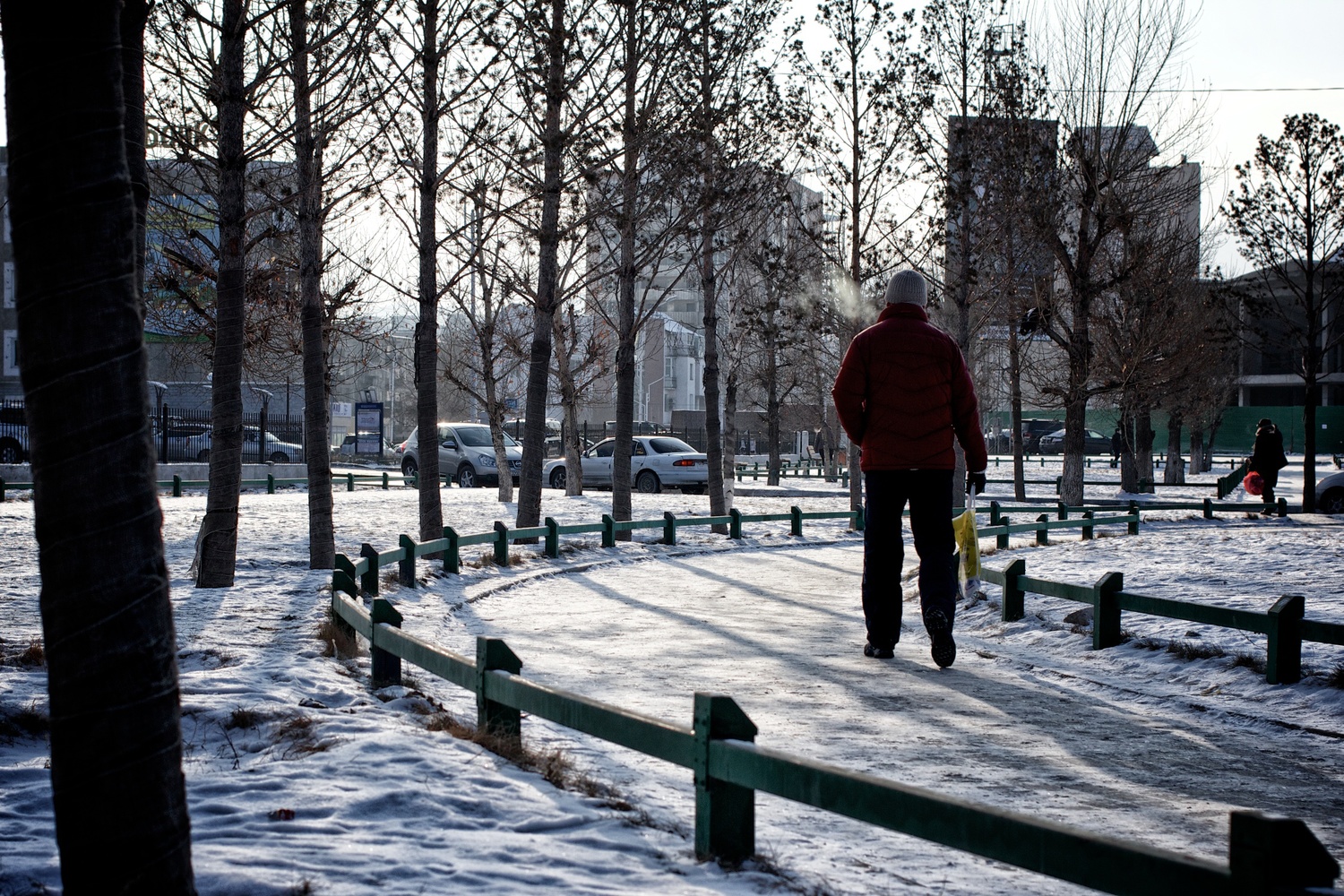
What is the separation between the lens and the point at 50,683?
2.71 meters

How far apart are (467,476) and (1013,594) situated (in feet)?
77.6

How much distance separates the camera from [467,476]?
31.6m

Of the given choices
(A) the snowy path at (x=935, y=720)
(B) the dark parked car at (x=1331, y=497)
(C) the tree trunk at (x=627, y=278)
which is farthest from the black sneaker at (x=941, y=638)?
(B) the dark parked car at (x=1331, y=497)

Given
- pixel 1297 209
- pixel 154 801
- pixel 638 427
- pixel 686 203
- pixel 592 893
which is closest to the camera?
pixel 154 801

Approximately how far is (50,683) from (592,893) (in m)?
1.44

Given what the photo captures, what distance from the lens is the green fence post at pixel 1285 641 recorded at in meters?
6.74

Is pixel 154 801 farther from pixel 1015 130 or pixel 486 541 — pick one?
pixel 1015 130

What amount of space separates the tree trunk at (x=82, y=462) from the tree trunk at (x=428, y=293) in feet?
33.0

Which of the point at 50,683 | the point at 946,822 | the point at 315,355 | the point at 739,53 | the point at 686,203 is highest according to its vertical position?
the point at 739,53

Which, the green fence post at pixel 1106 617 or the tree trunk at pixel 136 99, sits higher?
the tree trunk at pixel 136 99

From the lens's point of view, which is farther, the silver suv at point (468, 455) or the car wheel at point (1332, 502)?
the silver suv at point (468, 455)

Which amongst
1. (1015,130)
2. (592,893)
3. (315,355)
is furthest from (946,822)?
→ (1015,130)

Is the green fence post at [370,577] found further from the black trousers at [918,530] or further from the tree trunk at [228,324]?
the black trousers at [918,530]

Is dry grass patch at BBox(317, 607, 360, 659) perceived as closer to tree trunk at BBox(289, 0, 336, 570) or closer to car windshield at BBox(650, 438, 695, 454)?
tree trunk at BBox(289, 0, 336, 570)
